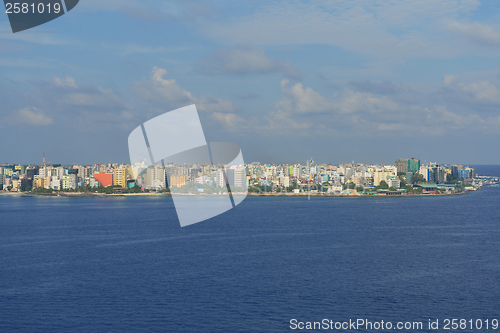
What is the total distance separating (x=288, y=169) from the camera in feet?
165

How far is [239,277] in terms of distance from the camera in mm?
7664

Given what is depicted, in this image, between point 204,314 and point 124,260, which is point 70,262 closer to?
point 124,260

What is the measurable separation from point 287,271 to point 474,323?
3.17m

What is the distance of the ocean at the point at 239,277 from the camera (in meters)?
5.82

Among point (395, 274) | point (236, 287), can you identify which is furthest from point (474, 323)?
point (236, 287)

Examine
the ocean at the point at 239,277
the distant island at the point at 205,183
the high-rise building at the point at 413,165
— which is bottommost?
the ocean at the point at 239,277

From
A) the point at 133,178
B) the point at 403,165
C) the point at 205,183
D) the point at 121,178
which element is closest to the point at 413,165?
the point at 403,165

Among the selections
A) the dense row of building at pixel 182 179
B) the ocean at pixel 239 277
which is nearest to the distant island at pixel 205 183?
the dense row of building at pixel 182 179

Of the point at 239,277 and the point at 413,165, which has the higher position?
the point at 413,165

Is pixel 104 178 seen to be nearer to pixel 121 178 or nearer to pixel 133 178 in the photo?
pixel 121 178

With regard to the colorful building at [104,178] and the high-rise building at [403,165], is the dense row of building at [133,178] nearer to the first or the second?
the colorful building at [104,178]

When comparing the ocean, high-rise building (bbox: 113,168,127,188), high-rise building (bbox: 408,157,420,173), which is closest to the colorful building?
high-rise building (bbox: 113,168,127,188)

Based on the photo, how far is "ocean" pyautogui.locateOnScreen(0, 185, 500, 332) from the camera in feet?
19.1

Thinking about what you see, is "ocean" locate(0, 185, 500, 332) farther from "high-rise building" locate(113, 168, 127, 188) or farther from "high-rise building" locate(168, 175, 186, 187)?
"high-rise building" locate(113, 168, 127, 188)
